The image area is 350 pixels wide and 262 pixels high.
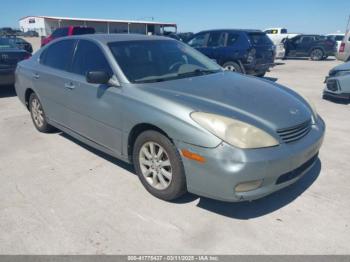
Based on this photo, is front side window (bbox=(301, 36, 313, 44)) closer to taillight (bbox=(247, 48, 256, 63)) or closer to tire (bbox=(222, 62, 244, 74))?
taillight (bbox=(247, 48, 256, 63))

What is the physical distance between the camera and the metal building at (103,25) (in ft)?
165

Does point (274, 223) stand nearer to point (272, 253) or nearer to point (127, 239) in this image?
point (272, 253)

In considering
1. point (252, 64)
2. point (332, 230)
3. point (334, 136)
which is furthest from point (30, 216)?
point (252, 64)

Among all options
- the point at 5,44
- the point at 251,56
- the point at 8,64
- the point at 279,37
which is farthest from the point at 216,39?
the point at 279,37

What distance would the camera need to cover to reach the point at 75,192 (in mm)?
3322

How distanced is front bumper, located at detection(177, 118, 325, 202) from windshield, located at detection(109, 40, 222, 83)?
1.11 meters

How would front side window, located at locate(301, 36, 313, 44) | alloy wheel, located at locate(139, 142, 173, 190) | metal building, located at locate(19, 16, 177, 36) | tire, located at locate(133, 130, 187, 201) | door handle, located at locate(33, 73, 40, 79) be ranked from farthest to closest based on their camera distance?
metal building, located at locate(19, 16, 177, 36)
front side window, located at locate(301, 36, 313, 44)
door handle, located at locate(33, 73, 40, 79)
alloy wheel, located at locate(139, 142, 173, 190)
tire, located at locate(133, 130, 187, 201)

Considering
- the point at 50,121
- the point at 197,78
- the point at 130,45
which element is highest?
the point at 130,45

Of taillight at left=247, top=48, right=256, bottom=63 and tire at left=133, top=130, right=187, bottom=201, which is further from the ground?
taillight at left=247, top=48, right=256, bottom=63

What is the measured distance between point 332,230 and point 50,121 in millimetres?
4019

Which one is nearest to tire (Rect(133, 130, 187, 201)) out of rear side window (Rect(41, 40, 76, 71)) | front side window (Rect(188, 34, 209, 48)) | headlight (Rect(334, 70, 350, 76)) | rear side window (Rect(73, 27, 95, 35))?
rear side window (Rect(41, 40, 76, 71))

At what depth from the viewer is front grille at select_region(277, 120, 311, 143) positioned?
8.92 feet

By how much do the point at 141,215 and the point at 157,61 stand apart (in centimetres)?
181

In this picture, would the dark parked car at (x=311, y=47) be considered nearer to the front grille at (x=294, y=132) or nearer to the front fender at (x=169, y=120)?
the front grille at (x=294, y=132)
